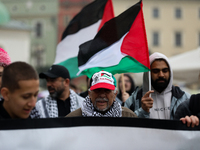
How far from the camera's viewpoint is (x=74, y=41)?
216 inches

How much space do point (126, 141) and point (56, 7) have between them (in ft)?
172

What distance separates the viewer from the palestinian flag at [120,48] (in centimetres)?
390

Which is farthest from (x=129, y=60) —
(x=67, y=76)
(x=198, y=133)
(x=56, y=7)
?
(x=56, y=7)

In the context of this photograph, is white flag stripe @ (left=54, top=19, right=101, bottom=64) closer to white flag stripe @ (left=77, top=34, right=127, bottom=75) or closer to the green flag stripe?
white flag stripe @ (left=77, top=34, right=127, bottom=75)

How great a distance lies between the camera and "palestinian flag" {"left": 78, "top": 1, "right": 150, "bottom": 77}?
3904mm

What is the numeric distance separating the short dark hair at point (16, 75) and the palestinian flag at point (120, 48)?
164cm

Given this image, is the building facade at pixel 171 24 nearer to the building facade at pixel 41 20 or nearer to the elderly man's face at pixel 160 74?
A: the building facade at pixel 41 20

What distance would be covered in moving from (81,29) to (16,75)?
3112mm

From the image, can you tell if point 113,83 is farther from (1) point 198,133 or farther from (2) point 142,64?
(1) point 198,133

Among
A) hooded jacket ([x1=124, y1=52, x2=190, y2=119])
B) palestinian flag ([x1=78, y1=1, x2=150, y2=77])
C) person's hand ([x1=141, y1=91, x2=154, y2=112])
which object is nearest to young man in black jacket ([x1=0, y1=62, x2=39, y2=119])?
person's hand ([x1=141, y1=91, x2=154, y2=112])

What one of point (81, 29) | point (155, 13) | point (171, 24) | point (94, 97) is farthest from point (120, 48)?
point (171, 24)

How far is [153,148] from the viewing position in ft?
8.60

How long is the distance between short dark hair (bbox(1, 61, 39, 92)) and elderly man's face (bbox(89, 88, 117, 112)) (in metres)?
0.89

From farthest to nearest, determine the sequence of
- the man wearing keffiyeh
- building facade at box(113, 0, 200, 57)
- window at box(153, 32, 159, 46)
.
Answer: window at box(153, 32, 159, 46) → building facade at box(113, 0, 200, 57) → the man wearing keffiyeh
